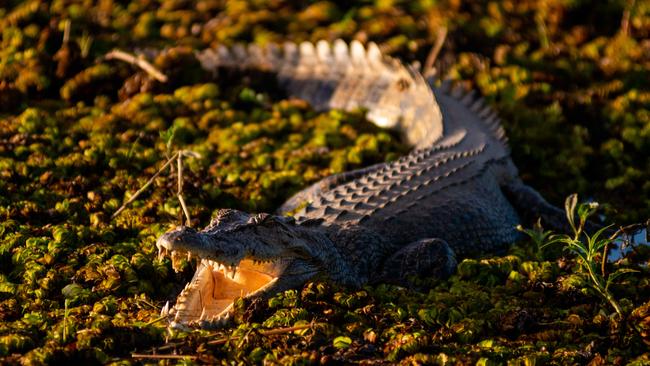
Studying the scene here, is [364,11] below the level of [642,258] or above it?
above

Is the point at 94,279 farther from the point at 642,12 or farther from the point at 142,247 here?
the point at 642,12

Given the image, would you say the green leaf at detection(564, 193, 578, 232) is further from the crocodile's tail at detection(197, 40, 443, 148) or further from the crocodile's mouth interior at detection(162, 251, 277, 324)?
the crocodile's tail at detection(197, 40, 443, 148)

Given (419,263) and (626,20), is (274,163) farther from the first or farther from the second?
(626,20)

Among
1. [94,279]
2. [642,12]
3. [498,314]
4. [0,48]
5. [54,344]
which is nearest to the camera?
[54,344]

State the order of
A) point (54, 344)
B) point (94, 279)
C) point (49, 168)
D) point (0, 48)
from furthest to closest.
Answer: point (0, 48) < point (49, 168) < point (94, 279) < point (54, 344)

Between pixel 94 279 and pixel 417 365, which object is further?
pixel 94 279

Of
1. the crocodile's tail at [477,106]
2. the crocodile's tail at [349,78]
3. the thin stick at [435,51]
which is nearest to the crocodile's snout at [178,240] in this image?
the crocodile's tail at [349,78]

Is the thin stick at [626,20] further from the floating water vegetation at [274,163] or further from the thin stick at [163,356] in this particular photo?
the thin stick at [163,356]

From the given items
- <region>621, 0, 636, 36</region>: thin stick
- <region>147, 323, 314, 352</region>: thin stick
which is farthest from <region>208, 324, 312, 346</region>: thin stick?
<region>621, 0, 636, 36</region>: thin stick

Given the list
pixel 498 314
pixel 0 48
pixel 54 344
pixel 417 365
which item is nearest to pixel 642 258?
pixel 498 314
